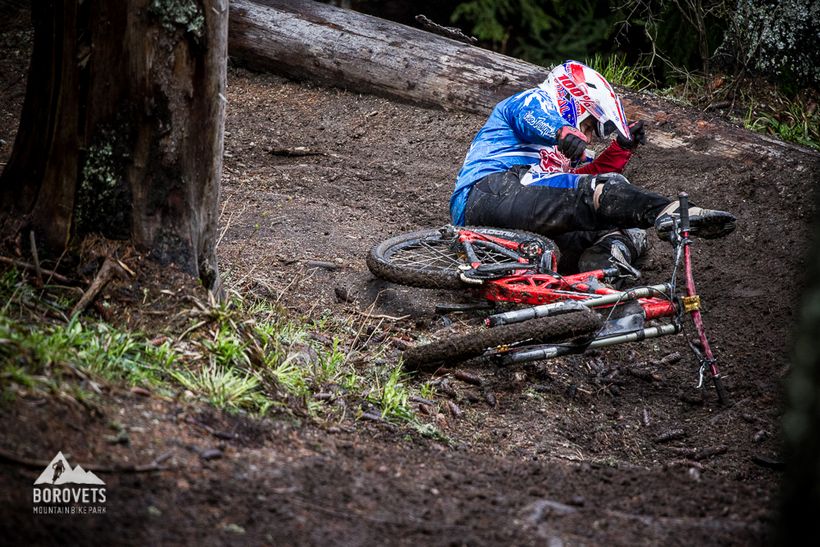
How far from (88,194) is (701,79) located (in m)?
6.72

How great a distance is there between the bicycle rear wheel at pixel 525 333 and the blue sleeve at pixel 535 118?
1.78 meters

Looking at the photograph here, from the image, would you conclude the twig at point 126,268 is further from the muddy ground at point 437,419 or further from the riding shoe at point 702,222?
the riding shoe at point 702,222

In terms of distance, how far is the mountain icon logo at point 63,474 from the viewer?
250 centimetres

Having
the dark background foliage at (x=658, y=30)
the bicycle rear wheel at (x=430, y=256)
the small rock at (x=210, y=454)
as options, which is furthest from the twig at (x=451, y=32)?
A: the small rock at (x=210, y=454)

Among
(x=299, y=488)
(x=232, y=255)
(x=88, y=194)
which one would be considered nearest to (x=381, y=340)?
(x=232, y=255)

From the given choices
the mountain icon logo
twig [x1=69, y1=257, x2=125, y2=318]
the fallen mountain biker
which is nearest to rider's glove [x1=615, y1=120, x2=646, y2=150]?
the fallen mountain biker

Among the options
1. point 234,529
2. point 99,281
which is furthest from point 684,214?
point 234,529

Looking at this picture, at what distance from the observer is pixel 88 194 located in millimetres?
3855

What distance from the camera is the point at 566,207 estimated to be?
5.70 metres

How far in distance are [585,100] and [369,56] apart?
3.53 metres

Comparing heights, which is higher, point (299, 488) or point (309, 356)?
point (299, 488)

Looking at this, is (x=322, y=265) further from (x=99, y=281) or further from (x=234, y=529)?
(x=234, y=529)

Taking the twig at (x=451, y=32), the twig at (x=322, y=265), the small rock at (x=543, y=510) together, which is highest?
the twig at (x=451, y=32)

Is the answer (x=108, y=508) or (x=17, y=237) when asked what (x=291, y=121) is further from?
(x=108, y=508)
